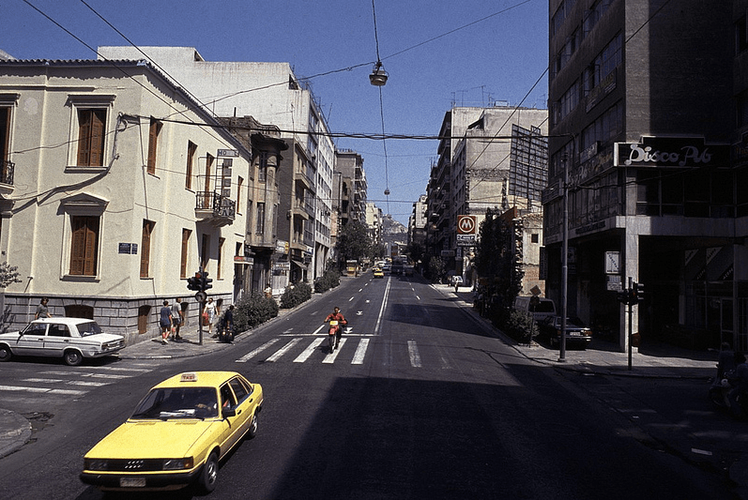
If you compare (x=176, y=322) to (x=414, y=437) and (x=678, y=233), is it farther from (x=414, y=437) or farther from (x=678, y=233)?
(x=678, y=233)

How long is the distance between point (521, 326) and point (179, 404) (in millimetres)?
19328

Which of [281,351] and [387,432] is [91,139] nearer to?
[281,351]

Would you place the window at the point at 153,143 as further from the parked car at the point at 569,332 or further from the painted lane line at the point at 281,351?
the parked car at the point at 569,332

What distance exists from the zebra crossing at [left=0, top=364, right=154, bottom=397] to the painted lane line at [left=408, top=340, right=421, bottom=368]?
874 cm

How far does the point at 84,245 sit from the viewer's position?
22812 millimetres

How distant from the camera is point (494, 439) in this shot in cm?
1007

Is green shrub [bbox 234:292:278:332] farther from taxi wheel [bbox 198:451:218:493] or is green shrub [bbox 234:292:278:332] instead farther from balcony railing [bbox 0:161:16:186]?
taxi wheel [bbox 198:451:218:493]

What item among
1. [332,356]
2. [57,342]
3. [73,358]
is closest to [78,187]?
[57,342]

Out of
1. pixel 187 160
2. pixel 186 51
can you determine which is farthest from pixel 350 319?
pixel 186 51

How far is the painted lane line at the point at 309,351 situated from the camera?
62.0ft

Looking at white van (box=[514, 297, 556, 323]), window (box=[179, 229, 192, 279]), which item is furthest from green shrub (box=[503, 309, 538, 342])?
window (box=[179, 229, 192, 279])

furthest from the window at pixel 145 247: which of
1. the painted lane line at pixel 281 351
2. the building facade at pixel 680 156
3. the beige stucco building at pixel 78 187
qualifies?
the building facade at pixel 680 156

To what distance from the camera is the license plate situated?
22.3 ft

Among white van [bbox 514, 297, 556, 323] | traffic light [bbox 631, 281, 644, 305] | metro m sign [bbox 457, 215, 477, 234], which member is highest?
metro m sign [bbox 457, 215, 477, 234]
